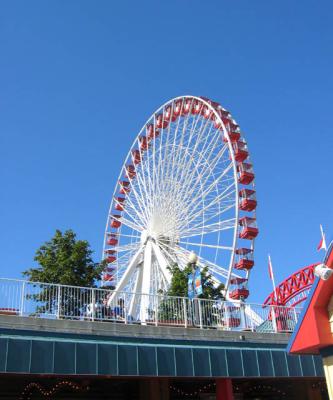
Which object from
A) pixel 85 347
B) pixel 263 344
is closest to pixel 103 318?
pixel 85 347

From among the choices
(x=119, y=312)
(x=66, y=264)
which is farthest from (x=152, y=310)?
(x=66, y=264)

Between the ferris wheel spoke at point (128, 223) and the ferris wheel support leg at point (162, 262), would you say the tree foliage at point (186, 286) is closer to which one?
the ferris wheel support leg at point (162, 262)

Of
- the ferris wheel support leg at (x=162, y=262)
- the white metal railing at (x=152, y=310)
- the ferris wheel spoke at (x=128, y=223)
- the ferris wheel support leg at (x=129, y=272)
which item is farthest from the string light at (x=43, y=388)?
the ferris wheel spoke at (x=128, y=223)

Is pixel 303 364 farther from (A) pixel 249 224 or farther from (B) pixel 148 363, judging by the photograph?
(A) pixel 249 224

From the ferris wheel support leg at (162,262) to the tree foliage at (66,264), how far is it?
186 inches

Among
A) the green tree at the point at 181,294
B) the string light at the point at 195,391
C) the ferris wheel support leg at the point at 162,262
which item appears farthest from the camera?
the ferris wheel support leg at the point at 162,262

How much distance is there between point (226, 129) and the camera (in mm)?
33656

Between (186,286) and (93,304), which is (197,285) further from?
(186,286)

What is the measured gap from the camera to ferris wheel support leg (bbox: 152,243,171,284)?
31.5 meters

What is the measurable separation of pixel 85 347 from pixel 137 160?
28.9 meters

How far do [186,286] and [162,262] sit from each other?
650 centimetres

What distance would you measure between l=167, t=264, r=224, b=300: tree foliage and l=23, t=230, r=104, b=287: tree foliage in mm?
3841

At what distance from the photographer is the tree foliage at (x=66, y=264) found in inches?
1059

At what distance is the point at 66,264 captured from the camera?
88.7ft
